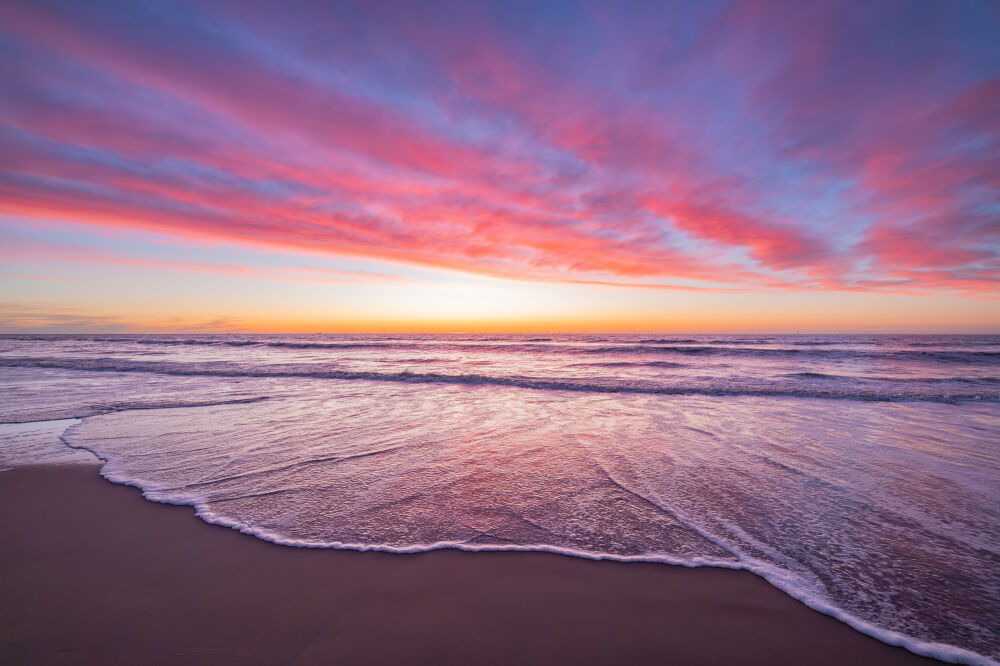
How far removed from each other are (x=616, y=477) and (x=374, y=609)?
3.03 m

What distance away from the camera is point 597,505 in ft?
12.6

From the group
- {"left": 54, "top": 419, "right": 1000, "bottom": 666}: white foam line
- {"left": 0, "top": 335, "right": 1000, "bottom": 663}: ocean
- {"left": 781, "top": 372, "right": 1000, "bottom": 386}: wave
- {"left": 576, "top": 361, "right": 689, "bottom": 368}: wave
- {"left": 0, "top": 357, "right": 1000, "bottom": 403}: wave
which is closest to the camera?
{"left": 54, "top": 419, "right": 1000, "bottom": 666}: white foam line

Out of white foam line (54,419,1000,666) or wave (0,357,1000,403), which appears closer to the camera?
white foam line (54,419,1000,666)

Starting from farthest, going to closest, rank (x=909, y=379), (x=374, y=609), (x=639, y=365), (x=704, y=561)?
(x=639, y=365) → (x=909, y=379) → (x=704, y=561) → (x=374, y=609)

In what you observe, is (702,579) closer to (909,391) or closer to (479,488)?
(479,488)

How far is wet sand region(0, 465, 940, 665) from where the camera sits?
2.13 meters

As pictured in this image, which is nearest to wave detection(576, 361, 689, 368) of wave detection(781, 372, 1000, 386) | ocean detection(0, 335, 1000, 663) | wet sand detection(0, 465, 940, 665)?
wave detection(781, 372, 1000, 386)

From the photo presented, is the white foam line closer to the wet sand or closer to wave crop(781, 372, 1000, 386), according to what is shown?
the wet sand

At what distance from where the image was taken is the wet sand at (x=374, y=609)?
6.98 feet

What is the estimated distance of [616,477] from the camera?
→ 4.54 metres

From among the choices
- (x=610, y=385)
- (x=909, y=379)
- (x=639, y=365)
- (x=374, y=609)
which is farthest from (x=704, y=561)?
(x=639, y=365)

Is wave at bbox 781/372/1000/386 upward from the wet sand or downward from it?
upward

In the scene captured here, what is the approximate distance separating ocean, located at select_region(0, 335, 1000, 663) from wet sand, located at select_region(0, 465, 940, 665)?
0.70ft

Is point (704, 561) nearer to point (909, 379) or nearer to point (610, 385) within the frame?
point (610, 385)
